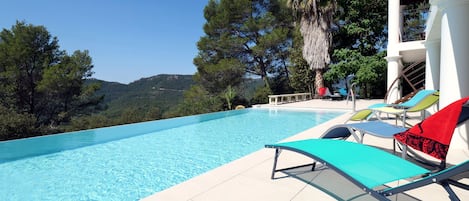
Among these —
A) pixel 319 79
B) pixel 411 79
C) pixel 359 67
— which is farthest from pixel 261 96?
pixel 411 79

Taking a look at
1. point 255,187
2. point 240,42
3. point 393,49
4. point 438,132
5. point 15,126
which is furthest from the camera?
point 240,42

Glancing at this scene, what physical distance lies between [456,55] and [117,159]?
6.37m

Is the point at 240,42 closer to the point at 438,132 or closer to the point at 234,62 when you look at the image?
the point at 234,62

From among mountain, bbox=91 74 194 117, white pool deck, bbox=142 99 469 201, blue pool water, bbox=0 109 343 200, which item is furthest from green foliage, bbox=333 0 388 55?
white pool deck, bbox=142 99 469 201

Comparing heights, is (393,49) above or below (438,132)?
above

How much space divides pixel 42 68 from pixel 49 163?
1396 cm

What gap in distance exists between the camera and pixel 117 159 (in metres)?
5.57

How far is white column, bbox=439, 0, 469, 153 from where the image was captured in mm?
3967

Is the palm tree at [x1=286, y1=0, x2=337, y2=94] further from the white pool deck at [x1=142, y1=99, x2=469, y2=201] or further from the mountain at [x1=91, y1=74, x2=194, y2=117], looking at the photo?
the white pool deck at [x1=142, y1=99, x2=469, y2=201]

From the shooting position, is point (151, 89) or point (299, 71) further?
point (151, 89)

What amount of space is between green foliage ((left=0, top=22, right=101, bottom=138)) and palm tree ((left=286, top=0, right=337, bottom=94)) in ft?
47.7

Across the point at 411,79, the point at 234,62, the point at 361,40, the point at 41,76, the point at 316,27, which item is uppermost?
the point at 316,27

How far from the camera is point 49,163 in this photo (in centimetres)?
560

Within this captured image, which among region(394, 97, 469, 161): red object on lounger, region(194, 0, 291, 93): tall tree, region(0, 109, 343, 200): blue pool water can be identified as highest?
region(194, 0, 291, 93): tall tree
